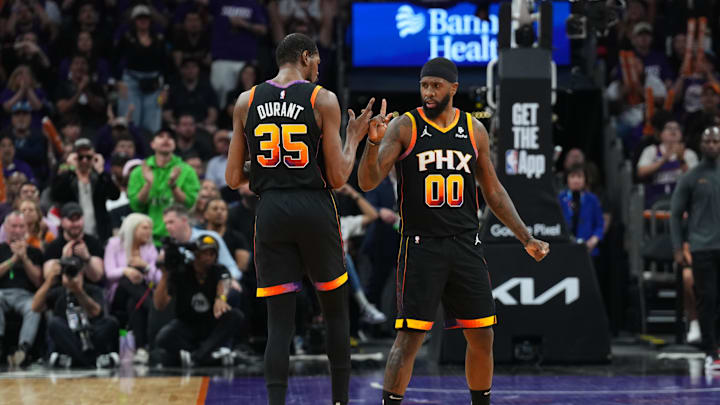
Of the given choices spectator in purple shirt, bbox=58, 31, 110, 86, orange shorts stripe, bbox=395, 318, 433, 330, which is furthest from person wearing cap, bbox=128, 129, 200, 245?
orange shorts stripe, bbox=395, 318, 433, 330

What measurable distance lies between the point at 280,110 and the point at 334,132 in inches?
12.9

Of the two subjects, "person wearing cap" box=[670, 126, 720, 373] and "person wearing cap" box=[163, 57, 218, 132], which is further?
"person wearing cap" box=[163, 57, 218, 132]

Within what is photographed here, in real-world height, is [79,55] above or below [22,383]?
above

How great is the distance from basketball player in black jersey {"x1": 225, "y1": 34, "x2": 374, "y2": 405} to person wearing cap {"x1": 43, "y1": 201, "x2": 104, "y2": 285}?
555 cm

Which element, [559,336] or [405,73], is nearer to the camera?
[559,336]

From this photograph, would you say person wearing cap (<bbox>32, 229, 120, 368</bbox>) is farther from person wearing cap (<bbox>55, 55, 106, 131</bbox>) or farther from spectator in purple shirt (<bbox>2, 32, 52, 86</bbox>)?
spectator in purple shirt (<bbox>2, 32, 52, 86</bbox>)

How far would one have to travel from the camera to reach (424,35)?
16531 mm

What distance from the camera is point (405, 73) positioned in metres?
16.7

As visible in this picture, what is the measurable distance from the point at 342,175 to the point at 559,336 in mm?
5111

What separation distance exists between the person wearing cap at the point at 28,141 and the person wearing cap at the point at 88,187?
2.35 metres

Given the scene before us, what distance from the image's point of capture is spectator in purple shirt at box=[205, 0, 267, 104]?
1638 centimetres

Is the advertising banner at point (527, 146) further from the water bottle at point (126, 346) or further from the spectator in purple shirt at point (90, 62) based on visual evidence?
the spectator in purple shirt at point (90, 62)

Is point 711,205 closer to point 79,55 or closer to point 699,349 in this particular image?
point 699,349

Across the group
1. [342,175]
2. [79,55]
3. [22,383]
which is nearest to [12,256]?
[22,383]
